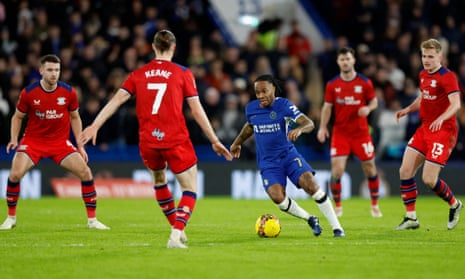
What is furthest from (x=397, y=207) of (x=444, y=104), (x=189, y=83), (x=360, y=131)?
(x=189, y=83)

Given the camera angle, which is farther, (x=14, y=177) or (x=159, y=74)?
(x=14, y=177)

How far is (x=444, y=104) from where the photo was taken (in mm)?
12750

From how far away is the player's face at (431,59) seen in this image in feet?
41.3

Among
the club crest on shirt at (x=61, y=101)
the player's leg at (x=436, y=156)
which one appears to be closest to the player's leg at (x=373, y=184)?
the player's leg at (x=436, y=156)

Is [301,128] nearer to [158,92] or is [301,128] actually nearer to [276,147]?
[276,147]

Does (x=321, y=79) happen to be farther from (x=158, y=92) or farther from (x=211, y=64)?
(x=158, y=92)

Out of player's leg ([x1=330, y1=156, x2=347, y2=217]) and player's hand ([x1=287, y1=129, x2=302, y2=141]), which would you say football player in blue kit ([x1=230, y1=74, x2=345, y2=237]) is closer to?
player's hand ([x1=287, y1=129, x2=302, y2=141])

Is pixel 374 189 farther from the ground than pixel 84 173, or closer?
closer

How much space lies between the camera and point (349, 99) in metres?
15.8

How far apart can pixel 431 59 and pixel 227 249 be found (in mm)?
4127

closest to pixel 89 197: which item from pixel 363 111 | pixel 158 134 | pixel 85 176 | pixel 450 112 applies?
pixel 85 176

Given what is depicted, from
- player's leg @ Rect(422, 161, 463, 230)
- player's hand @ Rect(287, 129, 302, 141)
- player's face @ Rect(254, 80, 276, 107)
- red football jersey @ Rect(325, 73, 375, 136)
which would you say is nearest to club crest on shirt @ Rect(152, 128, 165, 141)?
player's hand @ Rect(287, 129, 302, 141)

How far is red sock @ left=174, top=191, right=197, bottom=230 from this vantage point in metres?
10.3

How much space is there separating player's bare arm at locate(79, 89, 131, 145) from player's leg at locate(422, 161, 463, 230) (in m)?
4.58
